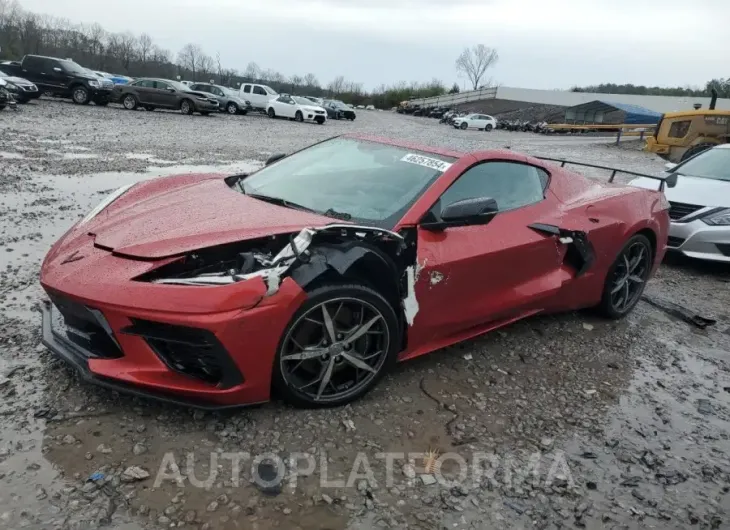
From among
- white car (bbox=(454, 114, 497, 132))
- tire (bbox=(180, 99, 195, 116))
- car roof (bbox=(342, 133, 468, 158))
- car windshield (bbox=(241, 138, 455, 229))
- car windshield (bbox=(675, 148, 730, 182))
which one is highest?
car roof (bbox=(342, 133, 468, 158))

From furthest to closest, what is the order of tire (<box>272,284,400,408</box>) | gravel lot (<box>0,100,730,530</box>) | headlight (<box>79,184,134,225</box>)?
headlight (<box>79,184,134,225</box>) < tire (<box>272,284,400,408</box>) < gravel lot (<box>0,100,730,530</box>)

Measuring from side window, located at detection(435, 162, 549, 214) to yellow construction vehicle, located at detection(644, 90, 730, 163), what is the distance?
17170 mm

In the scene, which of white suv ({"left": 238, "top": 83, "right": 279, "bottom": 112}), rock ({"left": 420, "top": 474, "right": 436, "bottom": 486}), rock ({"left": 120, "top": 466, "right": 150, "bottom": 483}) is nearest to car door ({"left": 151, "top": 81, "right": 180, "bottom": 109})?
white suv ({"left": 238, "top": 83, "right": 279, "bottom": 112})

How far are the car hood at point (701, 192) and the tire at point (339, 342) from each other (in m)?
4.97

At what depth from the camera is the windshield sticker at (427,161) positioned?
353 centimetres

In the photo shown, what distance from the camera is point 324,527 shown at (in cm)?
221

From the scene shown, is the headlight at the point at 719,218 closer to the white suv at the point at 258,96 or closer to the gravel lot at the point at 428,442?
the gravel lot at the point at 428,442

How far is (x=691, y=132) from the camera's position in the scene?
1916cm

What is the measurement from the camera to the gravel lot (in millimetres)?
2277

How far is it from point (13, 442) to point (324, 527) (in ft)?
4.55

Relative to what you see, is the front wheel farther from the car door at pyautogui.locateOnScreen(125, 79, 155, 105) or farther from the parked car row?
the car door at pyautogui.locateOnScreen(125, 79, 155, 105)

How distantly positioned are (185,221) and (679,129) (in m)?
20.5

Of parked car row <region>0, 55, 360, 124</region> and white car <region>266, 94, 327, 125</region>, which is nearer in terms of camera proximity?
parked car row <region>0, 55, 360, 124</region>

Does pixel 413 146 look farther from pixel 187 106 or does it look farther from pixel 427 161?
pixel 187 106
